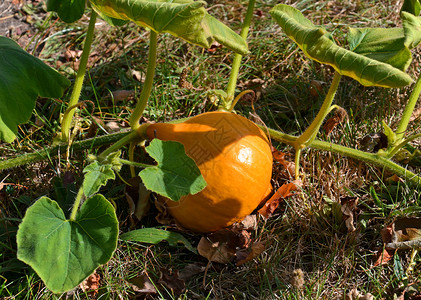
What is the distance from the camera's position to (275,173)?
2502 millimetres

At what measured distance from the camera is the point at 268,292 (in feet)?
6.70

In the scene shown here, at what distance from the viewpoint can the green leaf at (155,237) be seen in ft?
7.13

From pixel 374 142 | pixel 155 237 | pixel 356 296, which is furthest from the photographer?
pixel 374 142

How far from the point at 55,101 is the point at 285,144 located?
1.22 meters

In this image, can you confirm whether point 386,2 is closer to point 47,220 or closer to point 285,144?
point 285,144

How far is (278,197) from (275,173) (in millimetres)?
194

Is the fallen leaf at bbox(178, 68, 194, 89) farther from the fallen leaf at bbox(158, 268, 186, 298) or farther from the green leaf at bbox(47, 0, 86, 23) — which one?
the fallen leaf at bbox(158, 268, 186, 298)

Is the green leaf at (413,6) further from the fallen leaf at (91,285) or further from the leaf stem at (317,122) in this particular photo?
the fallen leaf at (91,285)

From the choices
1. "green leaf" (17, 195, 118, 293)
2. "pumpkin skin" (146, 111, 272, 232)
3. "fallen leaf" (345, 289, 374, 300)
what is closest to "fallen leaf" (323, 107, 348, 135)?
"pumpkin skin" (146, 111, 272, 232)

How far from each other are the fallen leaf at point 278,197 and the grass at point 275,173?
33mm

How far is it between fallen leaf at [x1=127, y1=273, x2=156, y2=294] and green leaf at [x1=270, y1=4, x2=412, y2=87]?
1061 millimetres

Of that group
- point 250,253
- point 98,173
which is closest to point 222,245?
point 250,253

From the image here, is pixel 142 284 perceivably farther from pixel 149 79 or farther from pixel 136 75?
pixel 136 75

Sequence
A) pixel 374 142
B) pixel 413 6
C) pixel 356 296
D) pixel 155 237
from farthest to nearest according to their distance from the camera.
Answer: pixel 374 142 → pixel 413 6 → pixel 155 237 → pixel 356 296
